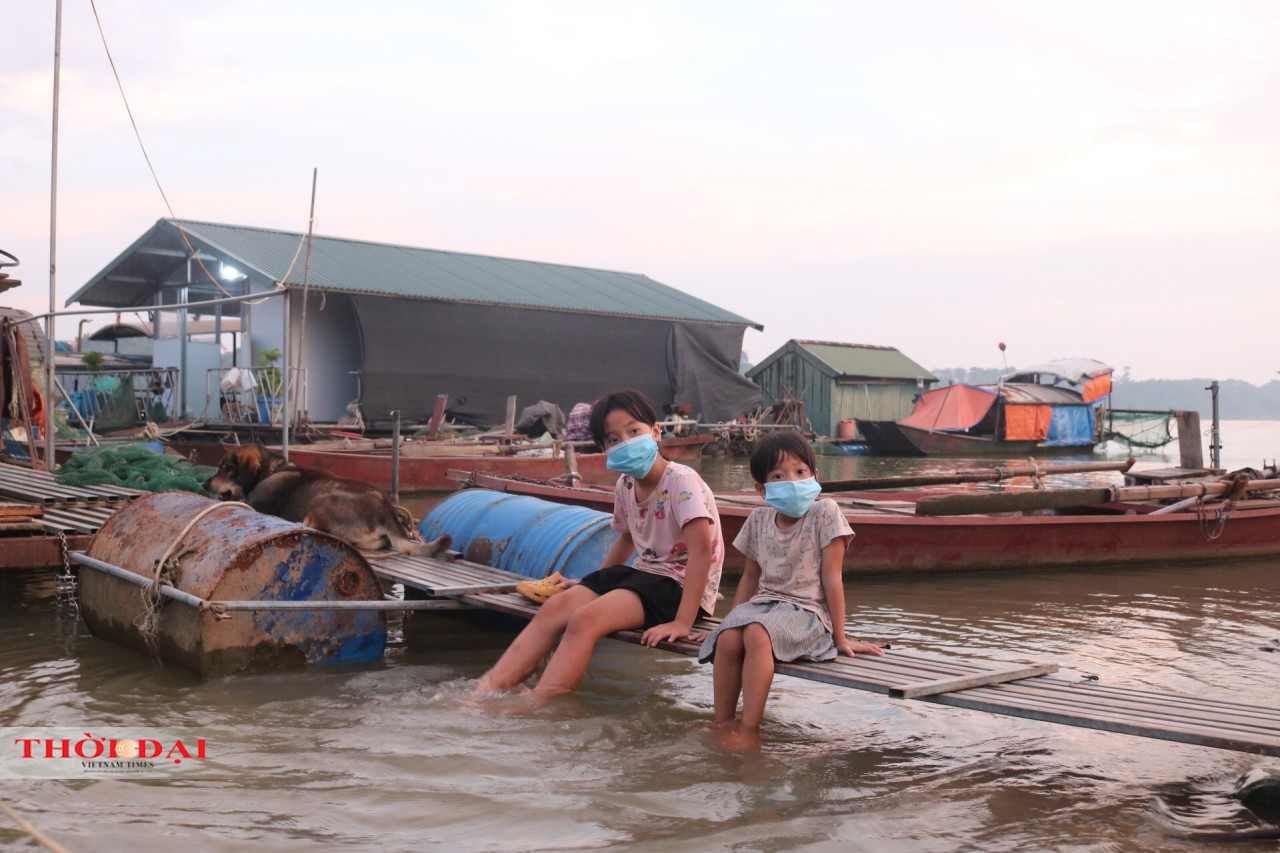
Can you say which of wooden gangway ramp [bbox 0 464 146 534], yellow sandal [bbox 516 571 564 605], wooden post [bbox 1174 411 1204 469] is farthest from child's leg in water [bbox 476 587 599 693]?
wooden post [bbox 1174 411 1204 469]

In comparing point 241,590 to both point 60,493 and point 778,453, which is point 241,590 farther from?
point 60,493

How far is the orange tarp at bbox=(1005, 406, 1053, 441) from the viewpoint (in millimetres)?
35531

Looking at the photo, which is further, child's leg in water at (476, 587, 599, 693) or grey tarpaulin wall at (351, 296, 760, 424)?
grey tarpaulin wall at (351, 296, 760, 424)

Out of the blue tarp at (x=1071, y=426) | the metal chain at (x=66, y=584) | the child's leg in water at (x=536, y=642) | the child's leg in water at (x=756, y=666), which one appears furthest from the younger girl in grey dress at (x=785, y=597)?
the blue tarp at (x=1071, y=426)

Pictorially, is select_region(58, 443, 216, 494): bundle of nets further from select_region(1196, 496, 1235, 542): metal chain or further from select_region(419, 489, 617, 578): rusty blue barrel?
select_region(1196, 496, 1235, 542): metal chain

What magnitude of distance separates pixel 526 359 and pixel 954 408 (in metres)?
16.5

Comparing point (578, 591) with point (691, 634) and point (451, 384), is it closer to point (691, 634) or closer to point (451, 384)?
point (691, 634)

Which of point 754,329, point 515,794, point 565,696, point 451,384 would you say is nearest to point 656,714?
point 565,696

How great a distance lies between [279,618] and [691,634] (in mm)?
2430

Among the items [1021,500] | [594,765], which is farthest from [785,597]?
[1021,500]

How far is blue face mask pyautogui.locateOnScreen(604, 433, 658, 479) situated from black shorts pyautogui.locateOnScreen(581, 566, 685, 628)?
56 cm

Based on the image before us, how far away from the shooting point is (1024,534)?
11.7 meters

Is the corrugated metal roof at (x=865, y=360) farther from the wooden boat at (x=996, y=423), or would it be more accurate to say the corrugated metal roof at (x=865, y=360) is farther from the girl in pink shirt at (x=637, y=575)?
the girl in pink shirt at (x=637, y=575)

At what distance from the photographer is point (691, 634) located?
5.61m
